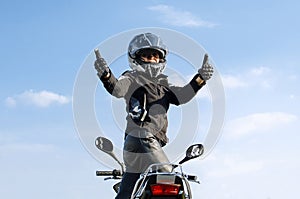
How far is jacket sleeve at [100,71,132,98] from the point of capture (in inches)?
260

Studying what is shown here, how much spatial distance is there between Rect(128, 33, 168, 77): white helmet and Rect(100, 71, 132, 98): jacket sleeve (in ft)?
0.86

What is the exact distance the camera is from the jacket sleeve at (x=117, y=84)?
6613mm

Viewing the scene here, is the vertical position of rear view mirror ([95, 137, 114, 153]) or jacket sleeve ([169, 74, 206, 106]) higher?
jacket sleeve ([169, 74, 206, 106])

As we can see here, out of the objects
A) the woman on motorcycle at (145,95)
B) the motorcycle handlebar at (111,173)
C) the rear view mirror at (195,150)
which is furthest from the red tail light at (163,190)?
the motorcycle handlebar at (111,173)

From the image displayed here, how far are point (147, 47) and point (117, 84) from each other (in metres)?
0.71

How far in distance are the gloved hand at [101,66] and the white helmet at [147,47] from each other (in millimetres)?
914

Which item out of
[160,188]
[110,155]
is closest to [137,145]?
[110,155]

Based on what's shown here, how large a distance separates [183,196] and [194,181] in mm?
697

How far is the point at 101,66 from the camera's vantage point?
20.6ft

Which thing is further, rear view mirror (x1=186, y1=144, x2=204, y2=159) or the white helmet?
the white helmet

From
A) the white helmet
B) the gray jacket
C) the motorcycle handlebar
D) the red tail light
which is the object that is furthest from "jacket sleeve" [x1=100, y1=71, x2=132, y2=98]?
the red tail light

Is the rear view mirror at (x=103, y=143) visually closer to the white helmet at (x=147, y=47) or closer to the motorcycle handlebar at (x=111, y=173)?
the motorcycle handlebar at (x=111, y=173)

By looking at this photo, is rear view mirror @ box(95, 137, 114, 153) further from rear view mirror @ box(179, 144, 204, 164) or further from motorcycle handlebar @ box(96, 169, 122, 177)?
motorcycle handlebar @ box(96, 169, 122, 177)
